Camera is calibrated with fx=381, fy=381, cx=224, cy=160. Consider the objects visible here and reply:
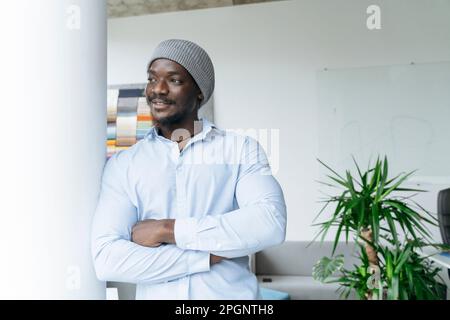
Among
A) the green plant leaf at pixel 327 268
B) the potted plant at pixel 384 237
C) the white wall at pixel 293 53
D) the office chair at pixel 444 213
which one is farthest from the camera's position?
the white wall at pixel 293 53

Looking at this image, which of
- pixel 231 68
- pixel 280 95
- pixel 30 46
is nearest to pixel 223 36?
pixel 231 68

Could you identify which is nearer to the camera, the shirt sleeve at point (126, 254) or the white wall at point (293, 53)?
the shirt sleeve at point (126, 254)

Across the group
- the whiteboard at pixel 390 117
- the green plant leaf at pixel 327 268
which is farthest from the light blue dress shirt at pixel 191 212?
the whiteboard at pixel 390 117

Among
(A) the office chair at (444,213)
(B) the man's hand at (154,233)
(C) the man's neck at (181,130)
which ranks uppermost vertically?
(C) the man's neck at (181,130)

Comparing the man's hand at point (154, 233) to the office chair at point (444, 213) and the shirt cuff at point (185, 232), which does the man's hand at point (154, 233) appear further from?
the office chair at point (444, 213)

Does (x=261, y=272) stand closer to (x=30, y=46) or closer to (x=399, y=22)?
(x=399, y=22)

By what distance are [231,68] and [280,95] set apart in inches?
10.3

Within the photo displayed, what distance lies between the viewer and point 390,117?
1.73 metres

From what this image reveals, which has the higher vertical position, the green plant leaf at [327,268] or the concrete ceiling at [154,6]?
the concrete ceiling at [154,6]

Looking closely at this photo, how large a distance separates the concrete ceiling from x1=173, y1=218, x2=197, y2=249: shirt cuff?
1302 mm

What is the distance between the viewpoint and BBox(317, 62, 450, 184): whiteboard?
1693 mm

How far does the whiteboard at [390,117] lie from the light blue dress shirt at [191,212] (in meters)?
1.40

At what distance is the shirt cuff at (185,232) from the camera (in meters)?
0.40

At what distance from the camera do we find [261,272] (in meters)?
1.72
